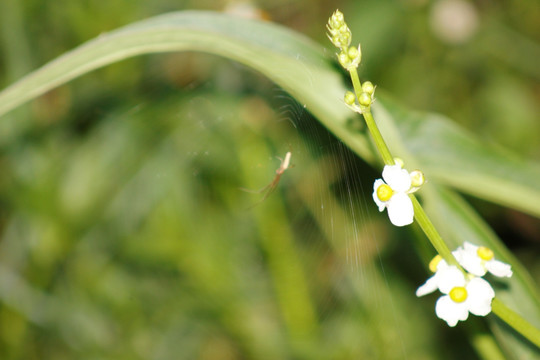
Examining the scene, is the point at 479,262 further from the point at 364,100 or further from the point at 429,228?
the point at 364,100

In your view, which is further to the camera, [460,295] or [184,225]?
[184,225]

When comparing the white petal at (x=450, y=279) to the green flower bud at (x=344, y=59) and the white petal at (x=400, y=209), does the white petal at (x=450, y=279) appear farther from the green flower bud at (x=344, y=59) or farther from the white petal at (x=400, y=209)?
the green flower bud at (x=344, y=59)

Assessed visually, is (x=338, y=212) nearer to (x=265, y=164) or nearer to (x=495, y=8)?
(x=265, y=164)

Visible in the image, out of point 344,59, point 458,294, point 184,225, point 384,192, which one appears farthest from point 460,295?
point 184,225

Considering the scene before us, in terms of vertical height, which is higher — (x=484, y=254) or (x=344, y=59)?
(x=344, y=59)

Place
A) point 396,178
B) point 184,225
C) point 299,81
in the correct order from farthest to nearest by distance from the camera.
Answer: point 184,225 < point 299,81 < point 396,178

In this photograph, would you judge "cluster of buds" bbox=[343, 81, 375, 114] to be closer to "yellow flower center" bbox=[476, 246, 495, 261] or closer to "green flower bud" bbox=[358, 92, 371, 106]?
"green flower bud" bbox=[358, 92, 371, 106]

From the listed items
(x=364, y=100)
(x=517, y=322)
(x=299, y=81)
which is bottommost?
(x=517, y=322)

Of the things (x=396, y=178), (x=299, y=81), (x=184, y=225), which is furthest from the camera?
(x=184, y=225)
